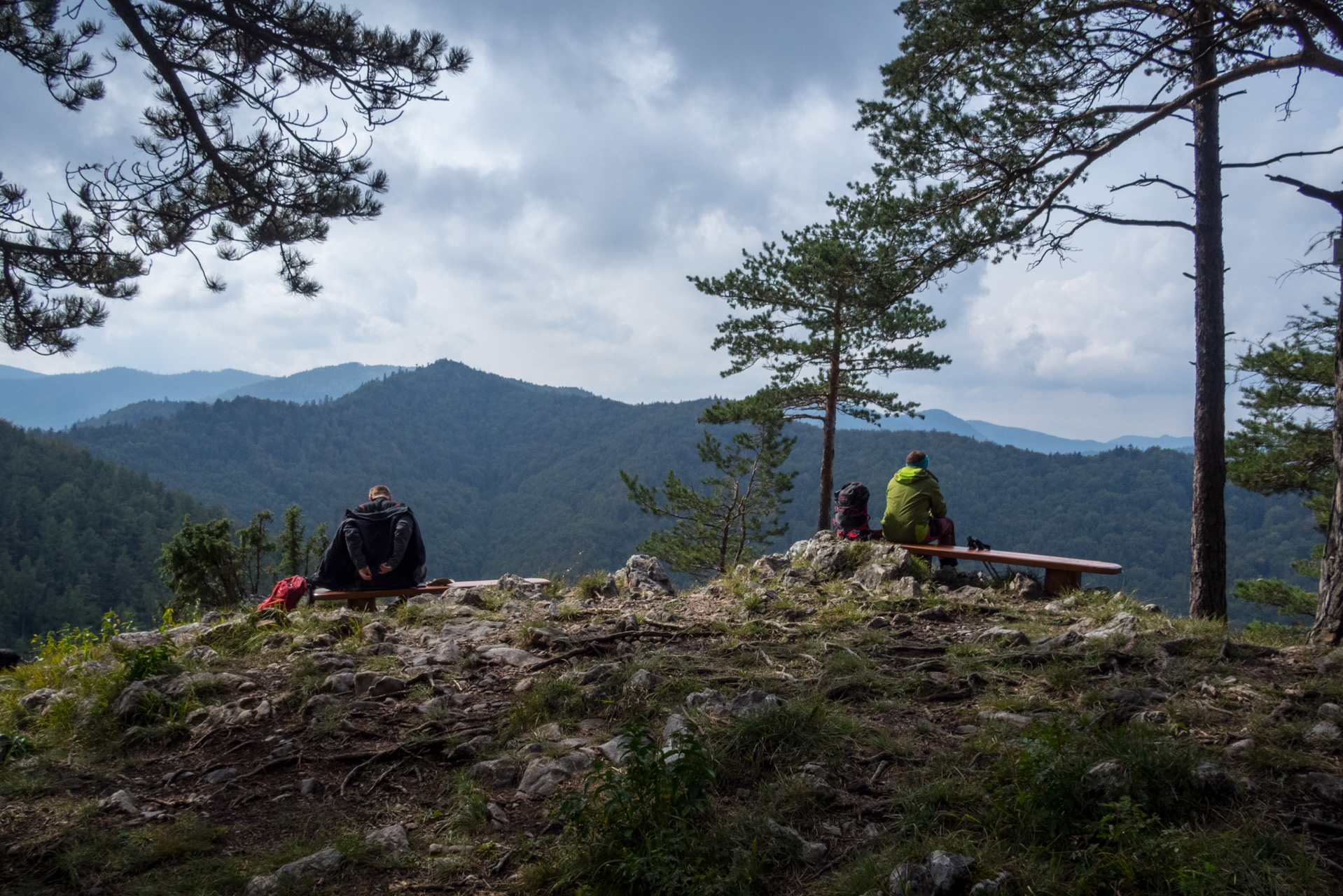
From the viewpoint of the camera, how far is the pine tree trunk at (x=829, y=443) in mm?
15070

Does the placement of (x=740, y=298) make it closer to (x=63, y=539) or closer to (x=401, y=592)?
(x=401, y=592)

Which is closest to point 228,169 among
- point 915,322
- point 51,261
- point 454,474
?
point 51,261

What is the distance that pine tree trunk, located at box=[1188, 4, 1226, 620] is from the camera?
6.02 metres

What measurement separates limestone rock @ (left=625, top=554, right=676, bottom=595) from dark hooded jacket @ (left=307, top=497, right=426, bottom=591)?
2.12 meters

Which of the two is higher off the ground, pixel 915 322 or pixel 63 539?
pixel 915 322

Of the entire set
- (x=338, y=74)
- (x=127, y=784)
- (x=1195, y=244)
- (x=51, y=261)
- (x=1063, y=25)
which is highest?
(x=1063, y=25)

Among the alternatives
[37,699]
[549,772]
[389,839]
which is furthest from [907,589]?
[37,699]

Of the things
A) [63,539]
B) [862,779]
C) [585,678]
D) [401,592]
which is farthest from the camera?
[63,539]

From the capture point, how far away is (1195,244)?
6191 mm

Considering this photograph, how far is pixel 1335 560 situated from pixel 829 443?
35.2 feet

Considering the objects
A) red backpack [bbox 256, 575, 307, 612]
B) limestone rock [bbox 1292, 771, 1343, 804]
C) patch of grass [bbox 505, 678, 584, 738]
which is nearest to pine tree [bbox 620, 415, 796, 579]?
red backpack [bbox 256, 575, 307, 612]

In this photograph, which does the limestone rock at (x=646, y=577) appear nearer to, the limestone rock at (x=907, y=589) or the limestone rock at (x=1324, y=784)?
the limestone rock at (x=907, y=589)

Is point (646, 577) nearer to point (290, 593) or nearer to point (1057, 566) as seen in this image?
point (290, 593)

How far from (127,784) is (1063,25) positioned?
7233 millimetres
